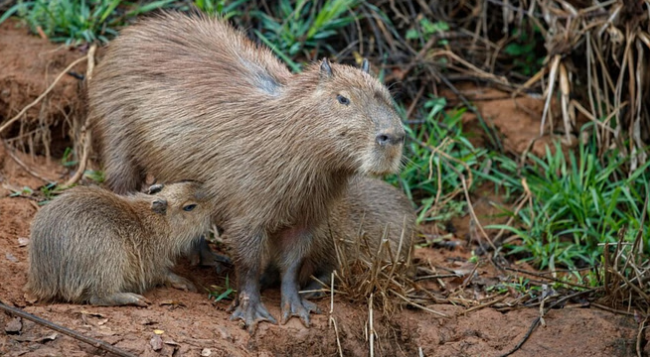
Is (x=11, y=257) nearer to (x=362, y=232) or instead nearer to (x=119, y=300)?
(x=119, y=300)

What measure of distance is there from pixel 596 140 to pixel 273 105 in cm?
328

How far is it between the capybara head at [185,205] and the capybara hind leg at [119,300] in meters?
0.53

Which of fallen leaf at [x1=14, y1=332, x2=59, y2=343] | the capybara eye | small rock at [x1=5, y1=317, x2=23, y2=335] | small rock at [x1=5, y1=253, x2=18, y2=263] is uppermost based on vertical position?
the capybara eye

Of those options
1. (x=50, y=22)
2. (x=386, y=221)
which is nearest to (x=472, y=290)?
(x=386, y=221)

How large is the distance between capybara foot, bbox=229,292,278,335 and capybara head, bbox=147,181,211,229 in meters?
0.51

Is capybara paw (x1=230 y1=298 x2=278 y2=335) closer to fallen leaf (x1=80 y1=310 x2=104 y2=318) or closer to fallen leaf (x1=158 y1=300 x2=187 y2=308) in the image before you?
fallen leaf (x1=158 y1=300 x2=187 y2=308)

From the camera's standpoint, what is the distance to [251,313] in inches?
211

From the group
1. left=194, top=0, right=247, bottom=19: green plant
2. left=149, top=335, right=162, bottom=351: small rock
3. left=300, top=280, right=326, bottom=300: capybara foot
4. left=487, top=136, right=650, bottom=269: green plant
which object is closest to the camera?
left=149, top=335, right=162, bottom=351: small rock

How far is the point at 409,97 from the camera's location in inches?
310

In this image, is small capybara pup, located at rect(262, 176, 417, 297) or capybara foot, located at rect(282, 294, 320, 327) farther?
small capybara pup, located at rect(262, 176, 417, 297)

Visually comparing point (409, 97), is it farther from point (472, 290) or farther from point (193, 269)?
point (193, 269)

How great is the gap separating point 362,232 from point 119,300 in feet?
5.60

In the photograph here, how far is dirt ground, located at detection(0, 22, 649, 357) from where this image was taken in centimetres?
477

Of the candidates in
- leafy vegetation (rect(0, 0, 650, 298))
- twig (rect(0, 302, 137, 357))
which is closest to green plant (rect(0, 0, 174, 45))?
leafy vegetation (rect(0, 0, 650, 298))
